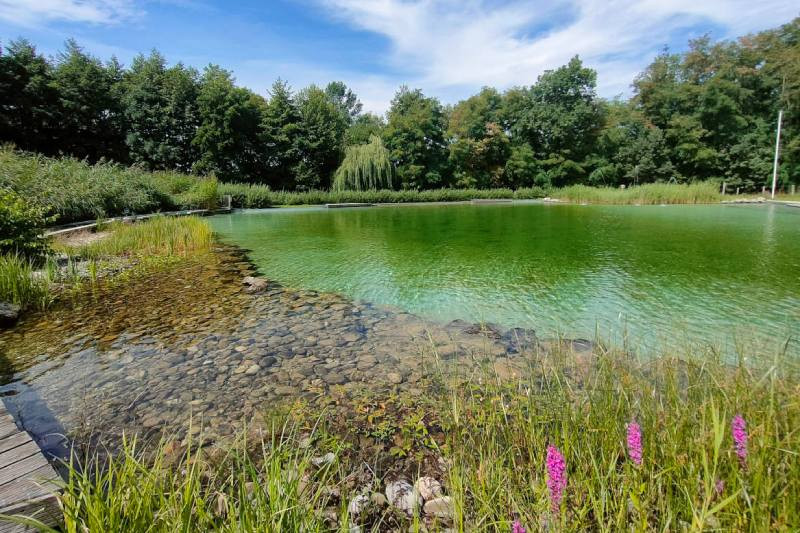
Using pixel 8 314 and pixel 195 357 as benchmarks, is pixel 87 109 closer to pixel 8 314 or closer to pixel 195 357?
pixel 8 314

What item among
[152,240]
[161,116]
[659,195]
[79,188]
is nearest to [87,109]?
[161,116]

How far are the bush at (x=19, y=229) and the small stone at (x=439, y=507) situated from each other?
5.98 metres

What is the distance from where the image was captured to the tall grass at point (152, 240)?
670 cm

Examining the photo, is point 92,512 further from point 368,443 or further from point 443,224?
point 443,224

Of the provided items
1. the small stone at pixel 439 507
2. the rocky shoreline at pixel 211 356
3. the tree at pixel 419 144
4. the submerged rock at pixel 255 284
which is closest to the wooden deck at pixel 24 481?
the rocky shoreline at pixel 211 356

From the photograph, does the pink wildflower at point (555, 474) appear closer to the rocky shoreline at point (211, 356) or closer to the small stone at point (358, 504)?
the small stone at point (358, 504)

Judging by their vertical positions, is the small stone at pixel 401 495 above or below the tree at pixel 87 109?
below

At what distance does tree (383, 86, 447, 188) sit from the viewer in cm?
2733

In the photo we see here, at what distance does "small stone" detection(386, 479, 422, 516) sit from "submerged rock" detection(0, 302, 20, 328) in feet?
13.9

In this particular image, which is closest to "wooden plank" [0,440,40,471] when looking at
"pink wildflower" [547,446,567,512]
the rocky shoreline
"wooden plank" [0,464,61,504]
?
"wooden plank" [0,464,61,504]

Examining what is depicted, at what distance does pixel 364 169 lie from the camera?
905 inches

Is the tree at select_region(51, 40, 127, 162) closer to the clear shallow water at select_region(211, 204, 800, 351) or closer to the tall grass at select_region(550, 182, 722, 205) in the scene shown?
the clear shallow water at select_region(211, 204, 800, 351)

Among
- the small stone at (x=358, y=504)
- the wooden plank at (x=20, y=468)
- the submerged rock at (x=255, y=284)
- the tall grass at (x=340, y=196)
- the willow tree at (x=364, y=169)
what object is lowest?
the small stone at (x=358, y=504)

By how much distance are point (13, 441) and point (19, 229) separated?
5.34 meters
